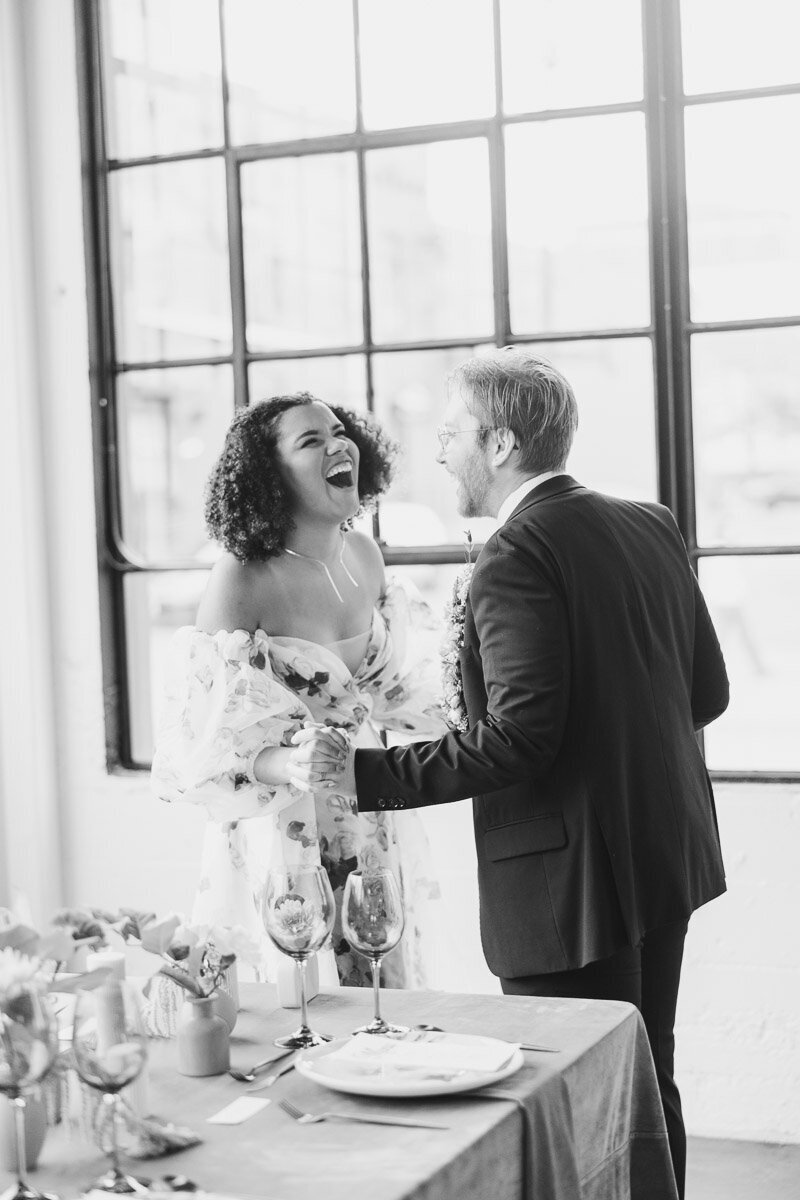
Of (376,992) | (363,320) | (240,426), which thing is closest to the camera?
(376,992)

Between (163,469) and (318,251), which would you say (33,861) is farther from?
(318,251)

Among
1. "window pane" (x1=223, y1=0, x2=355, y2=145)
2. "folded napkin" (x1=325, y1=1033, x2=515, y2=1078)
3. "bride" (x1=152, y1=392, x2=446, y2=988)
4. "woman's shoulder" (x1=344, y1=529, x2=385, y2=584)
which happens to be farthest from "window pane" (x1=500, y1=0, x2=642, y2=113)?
"folded napkin" (x1=325, y1=1033, x2=515, y2=1078)

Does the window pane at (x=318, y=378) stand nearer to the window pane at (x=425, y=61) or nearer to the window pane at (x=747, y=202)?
the window pane at (x=425, y=61)

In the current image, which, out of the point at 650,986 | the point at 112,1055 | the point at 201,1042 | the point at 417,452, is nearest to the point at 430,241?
the point at 417,452

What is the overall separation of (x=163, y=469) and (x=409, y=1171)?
2.71 meters

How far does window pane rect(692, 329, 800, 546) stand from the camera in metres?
3.35

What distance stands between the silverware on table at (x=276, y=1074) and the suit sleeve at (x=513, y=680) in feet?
1.84

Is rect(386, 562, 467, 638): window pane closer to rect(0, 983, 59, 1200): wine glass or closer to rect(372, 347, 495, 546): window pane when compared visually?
rect(372, 347, 495, 546): window pane

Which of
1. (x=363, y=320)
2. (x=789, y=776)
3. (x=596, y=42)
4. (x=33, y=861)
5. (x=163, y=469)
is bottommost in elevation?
(x=33, y=861)

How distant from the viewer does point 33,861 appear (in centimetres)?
387

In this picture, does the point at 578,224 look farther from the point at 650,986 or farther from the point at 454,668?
the point at 650,986

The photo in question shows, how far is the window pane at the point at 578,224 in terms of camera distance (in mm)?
3404

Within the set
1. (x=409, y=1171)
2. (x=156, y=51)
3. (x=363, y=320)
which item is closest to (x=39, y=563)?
(x=363, y=320)

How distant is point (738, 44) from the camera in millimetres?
3314
